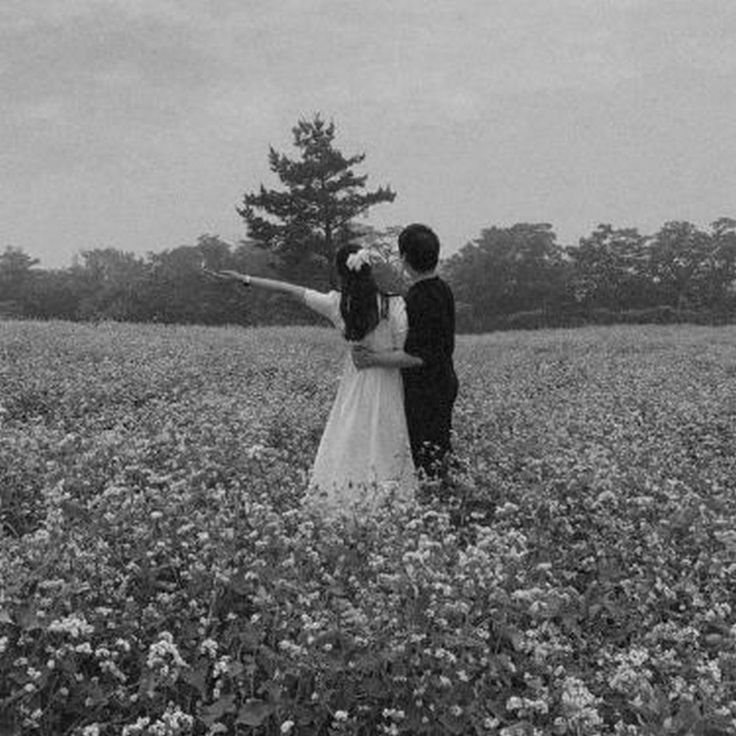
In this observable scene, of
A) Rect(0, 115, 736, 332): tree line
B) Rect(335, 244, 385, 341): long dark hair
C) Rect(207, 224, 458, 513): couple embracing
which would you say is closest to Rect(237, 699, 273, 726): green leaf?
Rect(207, 224, 458, 513): couple embracing

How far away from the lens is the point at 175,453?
780 centimetres

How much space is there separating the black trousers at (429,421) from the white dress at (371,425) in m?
0.08

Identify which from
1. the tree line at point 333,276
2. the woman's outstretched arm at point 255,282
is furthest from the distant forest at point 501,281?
the woman's outstretched arm at point 255,282

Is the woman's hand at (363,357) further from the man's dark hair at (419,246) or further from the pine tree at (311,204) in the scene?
the pine tree at (311,204)

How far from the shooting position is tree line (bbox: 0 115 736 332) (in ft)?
186

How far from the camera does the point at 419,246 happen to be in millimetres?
7219

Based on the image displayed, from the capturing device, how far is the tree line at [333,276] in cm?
5666

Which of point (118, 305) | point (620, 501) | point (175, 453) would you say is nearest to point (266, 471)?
point (175, 453)

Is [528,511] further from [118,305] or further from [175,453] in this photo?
[118,305]

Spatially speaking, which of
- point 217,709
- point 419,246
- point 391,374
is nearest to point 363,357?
point 391,374

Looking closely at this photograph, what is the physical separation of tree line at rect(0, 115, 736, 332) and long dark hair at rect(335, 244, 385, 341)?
3933 centimetres

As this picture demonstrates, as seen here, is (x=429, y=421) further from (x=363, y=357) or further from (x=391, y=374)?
(x=363, y=357)

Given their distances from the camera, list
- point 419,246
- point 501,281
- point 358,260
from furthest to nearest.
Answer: point 501,281 < point 419,246 < point 358,260

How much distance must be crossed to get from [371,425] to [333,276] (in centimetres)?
4840
